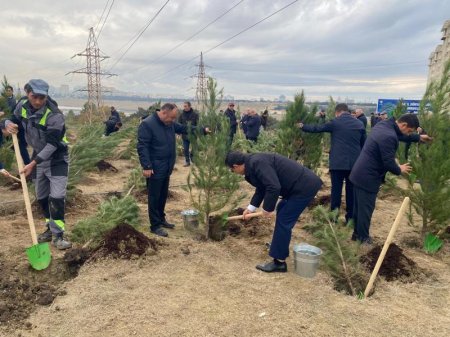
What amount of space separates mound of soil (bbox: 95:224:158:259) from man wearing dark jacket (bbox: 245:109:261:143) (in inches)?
332

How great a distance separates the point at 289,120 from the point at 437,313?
466 cm

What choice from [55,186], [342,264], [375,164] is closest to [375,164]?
[375,164]

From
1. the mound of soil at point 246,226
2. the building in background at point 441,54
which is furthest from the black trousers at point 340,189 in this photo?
the building in background at point 441,54

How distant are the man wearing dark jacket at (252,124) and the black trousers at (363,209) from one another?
7.68m

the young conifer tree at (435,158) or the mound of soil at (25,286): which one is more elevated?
the young conifer tree at (435,158)

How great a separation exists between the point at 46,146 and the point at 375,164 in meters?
4.00

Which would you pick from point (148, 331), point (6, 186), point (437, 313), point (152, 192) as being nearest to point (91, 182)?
point (6, 186)

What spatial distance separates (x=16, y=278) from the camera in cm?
366

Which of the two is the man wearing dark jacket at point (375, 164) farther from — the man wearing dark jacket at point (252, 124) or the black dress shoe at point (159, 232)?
the man wearing dark jacket at point (252, 124)

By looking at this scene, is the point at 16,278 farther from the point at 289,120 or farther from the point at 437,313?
the point at 289,120

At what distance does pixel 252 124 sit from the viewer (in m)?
12.3

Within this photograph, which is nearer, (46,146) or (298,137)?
(46,146)

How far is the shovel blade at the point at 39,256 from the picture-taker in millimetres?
3820

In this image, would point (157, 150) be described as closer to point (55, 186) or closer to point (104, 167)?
point (55, 186)
